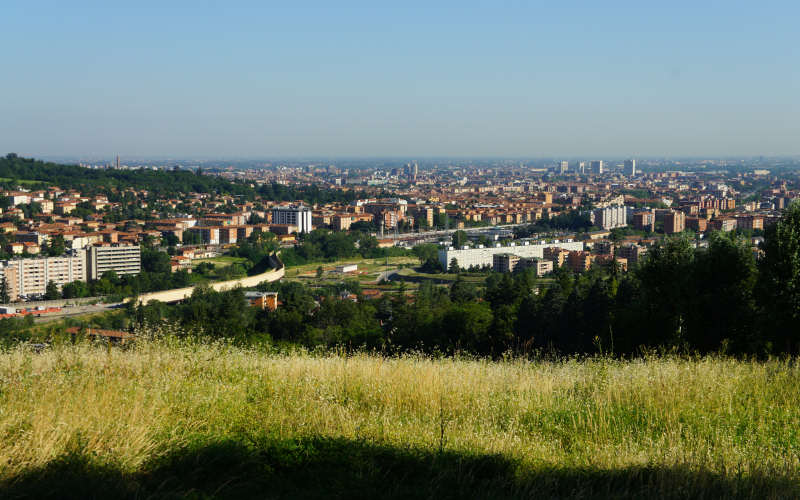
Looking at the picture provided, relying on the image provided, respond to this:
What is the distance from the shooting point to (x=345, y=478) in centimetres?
219

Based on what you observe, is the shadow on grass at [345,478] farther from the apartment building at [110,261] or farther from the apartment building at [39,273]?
the apartment building at [110,261]

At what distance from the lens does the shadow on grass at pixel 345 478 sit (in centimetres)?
205

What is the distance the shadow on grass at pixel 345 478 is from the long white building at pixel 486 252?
28.2 meters

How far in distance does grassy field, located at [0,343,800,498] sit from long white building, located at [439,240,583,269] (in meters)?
27.3

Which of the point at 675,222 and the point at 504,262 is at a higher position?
the point at 675,222

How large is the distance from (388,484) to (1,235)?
122ft

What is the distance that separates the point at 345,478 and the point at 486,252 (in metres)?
30.6

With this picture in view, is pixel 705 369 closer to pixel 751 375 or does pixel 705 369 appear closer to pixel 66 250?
pixel 751 375

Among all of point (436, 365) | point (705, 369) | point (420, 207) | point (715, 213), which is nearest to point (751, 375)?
point (705, 369)

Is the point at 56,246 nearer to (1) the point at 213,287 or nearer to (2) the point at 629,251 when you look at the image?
(1) the point at 213,287

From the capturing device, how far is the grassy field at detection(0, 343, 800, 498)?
2.14 metres

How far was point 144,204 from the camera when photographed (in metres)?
49.7

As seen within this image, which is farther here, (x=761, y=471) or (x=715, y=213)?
(x=715, y=213)

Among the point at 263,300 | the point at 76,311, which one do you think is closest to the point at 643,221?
the point at 263,300
